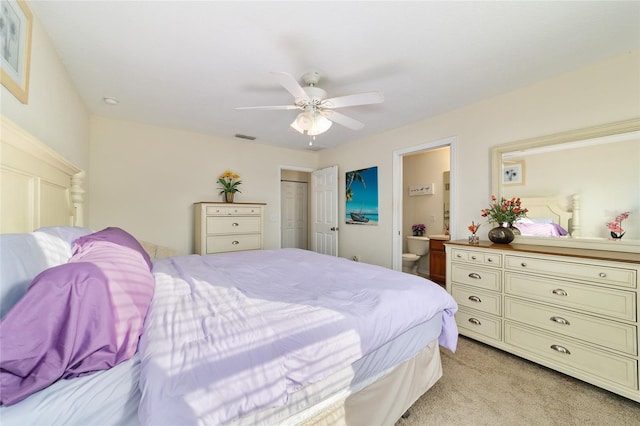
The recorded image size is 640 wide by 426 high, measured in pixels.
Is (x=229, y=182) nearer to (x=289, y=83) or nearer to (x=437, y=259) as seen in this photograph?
(x=289, y=83)

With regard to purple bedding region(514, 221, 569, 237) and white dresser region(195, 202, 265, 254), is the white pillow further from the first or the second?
purple bedding region(514, 221, 569, 237)

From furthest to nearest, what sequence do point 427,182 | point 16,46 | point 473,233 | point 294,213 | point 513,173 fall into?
point 294,213
point 427,182
point 473,233
point 513,173
point 16,46

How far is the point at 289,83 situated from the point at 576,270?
250 cm

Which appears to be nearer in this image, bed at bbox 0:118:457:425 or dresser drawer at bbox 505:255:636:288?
bed at bbox 0:118:457:425

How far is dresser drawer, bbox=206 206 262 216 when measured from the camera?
3.43 meters

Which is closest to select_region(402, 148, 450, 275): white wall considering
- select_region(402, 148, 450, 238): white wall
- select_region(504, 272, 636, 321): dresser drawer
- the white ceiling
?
select_region(402, 148, 450, 238): white wall

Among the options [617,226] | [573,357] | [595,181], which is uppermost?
[595,181]

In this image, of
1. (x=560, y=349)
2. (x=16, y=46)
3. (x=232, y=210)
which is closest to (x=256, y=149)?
(x=232, y=210)

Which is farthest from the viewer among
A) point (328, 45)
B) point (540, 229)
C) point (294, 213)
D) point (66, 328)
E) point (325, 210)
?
point (294, 213)

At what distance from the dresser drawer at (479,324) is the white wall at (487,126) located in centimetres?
88

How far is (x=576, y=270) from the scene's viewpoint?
186 cm

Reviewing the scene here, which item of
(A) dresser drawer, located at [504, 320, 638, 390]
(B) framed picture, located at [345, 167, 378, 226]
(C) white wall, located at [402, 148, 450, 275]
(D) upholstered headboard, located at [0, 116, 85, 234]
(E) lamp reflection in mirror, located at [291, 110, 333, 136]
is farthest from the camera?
(C) white wall, located at [402, 148, 450, 275]

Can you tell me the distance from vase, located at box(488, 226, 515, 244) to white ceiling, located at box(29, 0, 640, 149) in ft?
4.55

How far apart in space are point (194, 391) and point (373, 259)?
3452 millimetres
